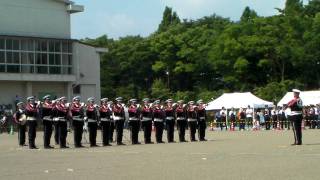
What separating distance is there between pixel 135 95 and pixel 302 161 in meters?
81.0

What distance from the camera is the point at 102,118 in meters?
29.0

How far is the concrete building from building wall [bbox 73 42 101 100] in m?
A: 0.28

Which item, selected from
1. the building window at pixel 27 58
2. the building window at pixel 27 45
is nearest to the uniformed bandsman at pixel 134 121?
the building window at pixel 27 58

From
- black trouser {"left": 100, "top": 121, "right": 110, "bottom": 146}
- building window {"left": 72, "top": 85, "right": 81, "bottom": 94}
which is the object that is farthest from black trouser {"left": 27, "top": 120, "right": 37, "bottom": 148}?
building window {"left": 72, "top": 85, "right": 81, "bottom": 94}

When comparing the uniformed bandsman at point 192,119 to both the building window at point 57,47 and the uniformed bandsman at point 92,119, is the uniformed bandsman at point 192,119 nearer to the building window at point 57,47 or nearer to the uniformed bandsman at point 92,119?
the uniformed bandsman at point 92,119

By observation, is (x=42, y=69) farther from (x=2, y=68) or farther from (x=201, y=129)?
(x=201, y=129)

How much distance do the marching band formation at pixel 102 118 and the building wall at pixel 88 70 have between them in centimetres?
4070

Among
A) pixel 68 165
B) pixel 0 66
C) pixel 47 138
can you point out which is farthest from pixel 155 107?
pixel 0 66

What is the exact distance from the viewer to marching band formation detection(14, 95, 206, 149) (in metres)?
27.1

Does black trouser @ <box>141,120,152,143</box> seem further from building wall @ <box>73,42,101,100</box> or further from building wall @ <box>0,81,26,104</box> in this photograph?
building wall @ <box>73,42,101,100</box>

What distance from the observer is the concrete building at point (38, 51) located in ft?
211

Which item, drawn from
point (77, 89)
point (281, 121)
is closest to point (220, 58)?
point (77, 89)

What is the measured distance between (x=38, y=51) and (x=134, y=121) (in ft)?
127

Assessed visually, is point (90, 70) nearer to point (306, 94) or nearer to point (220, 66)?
point (220, 66)
